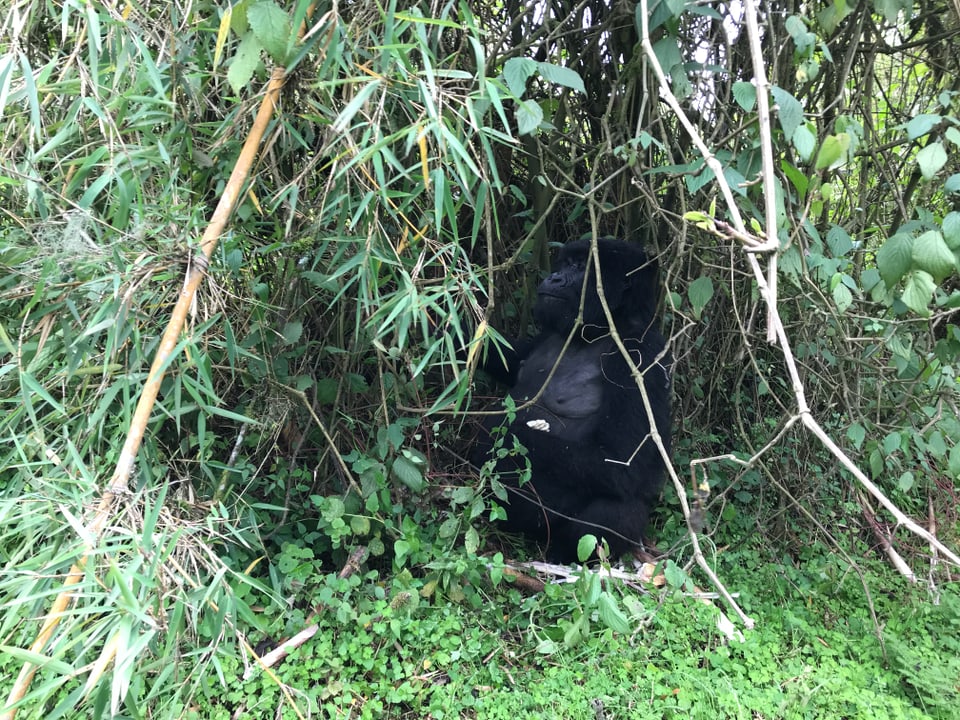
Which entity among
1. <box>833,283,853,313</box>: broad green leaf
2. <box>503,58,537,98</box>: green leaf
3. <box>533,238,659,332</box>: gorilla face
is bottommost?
<box>533,238,659,332</box>: gorilla face

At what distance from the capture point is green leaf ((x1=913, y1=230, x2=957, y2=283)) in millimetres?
1712

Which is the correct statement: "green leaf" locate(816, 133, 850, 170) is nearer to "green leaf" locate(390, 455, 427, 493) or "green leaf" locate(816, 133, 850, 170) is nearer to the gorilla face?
the gorilla face

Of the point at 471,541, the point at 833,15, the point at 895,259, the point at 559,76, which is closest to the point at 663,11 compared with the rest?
the point at 559,76

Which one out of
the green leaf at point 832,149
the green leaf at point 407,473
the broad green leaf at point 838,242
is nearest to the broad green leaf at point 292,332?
the green leaf at point 407,473

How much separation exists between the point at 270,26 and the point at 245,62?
82 millimetres

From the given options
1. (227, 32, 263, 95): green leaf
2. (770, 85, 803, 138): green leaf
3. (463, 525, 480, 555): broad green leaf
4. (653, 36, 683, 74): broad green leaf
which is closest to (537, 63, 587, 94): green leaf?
(653, 36, 683, 74): broad green leaf

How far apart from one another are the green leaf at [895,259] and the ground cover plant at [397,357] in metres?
0.01

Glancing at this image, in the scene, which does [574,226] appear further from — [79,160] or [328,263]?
[79,160]

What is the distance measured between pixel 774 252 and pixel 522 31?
1.71 m

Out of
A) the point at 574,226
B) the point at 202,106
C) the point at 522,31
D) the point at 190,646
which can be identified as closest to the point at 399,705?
the point at 190,646

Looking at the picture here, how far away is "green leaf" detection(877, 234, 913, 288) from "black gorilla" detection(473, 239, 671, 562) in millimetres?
733

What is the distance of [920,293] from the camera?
5.87ft

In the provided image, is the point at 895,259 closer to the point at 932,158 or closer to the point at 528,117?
the point at 932,158

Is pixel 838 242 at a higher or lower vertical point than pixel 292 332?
higher
